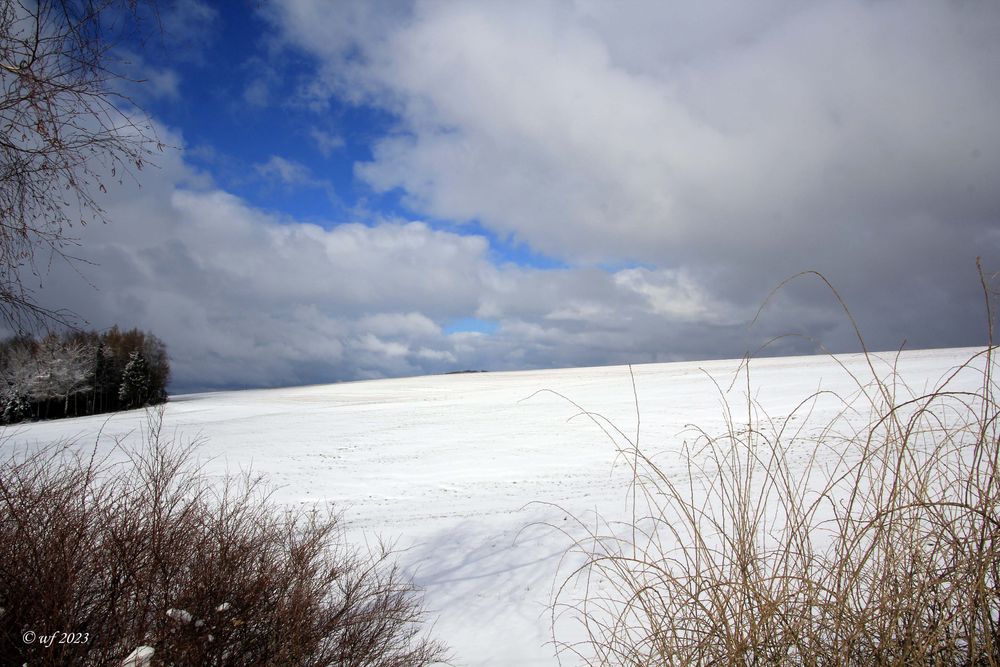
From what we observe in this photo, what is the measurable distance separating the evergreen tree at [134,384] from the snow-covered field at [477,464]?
61.1 ft

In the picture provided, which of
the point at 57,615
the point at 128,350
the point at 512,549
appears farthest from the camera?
the point at 128,350

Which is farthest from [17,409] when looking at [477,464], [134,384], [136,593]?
[136,593]

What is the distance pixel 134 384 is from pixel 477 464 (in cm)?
5919

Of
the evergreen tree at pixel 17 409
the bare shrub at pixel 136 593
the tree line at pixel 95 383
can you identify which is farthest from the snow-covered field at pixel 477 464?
the tree line at pixel 95 383

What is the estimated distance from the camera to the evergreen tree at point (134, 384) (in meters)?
A: 61.8

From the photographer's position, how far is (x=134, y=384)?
62500mm

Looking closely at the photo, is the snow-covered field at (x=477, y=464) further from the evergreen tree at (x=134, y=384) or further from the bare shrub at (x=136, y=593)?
the evergreen tree at (x=134, y=384)

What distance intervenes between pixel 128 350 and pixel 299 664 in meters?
84.7

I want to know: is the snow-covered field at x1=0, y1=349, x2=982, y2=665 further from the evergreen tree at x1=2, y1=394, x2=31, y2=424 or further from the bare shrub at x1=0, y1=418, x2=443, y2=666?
the evergreen tree at x1=2, y1=394, x2=31, y2=424

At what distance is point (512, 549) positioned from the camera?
12102 millimetres

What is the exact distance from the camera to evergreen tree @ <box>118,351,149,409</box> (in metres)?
61.8

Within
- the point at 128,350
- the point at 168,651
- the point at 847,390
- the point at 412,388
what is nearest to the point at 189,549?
the point at 168,651

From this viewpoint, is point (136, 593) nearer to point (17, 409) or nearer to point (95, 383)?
point (17, 409)

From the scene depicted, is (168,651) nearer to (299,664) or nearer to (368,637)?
(299,664)
